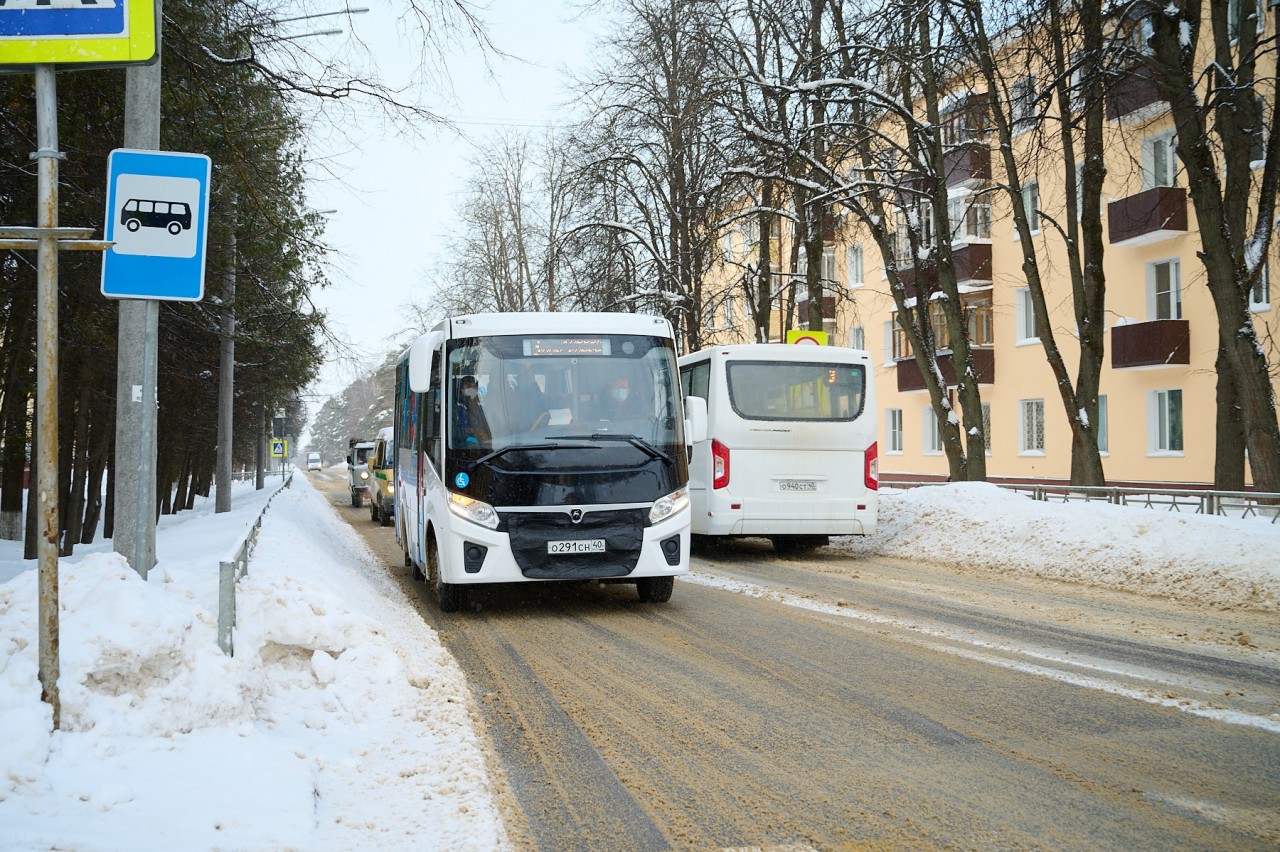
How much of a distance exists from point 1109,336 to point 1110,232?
2.84 m

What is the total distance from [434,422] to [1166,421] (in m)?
23.7

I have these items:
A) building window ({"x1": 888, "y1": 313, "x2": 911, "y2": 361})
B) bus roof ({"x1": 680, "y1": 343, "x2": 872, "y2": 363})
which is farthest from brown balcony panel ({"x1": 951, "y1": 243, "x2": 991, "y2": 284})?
bus roof ({"x1": 680, "y1": 343, "x2": 872, "y2": 363})

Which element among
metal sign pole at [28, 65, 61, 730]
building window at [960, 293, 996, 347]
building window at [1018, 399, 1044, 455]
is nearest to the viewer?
metal sign pole at [28, 65, 61, 730]

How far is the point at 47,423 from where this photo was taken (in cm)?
471

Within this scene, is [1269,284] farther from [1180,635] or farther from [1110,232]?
[1180,635]

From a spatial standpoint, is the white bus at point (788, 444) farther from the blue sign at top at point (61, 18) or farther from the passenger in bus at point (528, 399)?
the blue sign at top at point (61, 18)

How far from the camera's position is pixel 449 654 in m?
8.15

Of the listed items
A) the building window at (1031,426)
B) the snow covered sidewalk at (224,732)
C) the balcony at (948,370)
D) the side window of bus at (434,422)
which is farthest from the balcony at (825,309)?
the snow covered sidewalk at (224,732)

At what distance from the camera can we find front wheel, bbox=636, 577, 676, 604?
1088 cm

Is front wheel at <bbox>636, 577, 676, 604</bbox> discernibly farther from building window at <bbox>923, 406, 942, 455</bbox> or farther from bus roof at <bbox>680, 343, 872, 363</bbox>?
building window at <bbox>923, 406, 942, 455</bbox>

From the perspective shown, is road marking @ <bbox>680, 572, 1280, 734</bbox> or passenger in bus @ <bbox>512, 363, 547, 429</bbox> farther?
passenger in bus @ <bbox>512, 363, 547, 429</bbox>

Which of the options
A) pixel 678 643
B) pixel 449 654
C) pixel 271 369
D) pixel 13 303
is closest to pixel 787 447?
pixel 678 643

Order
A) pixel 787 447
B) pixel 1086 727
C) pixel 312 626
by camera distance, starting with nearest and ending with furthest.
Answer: pixel 1086 727 → pixel 312 626 → pixel 787 447

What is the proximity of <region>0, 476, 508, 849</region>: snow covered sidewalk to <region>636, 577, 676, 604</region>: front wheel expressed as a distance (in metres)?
3.84
